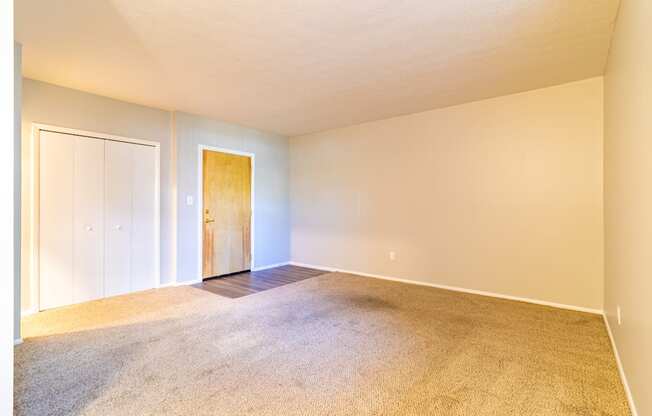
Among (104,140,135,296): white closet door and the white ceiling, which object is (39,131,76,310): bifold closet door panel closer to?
(104,140,135,296): white closet door

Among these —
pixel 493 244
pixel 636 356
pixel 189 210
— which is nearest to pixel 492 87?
pixel 493 244

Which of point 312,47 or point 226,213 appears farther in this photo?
point 226,213

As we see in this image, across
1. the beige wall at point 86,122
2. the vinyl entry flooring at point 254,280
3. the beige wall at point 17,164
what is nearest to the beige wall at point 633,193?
the vinyl entry flooring at point 254,280

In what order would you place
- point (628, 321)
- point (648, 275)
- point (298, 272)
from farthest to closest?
point (298, 272) < point (628, 321) < point (648, 275)

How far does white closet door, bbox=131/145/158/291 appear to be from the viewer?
4.25 metres

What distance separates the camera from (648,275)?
1453mm

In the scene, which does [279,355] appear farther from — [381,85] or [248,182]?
[248,182]

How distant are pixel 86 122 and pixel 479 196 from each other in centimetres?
503

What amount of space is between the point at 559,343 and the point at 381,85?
3.01 meters

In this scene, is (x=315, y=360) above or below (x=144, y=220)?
below

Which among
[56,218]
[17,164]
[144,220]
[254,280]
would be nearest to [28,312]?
[56,218]

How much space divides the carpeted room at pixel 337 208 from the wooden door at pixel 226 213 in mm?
40

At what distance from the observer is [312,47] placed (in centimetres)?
270

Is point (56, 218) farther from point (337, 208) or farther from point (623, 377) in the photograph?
point (623, 377)
